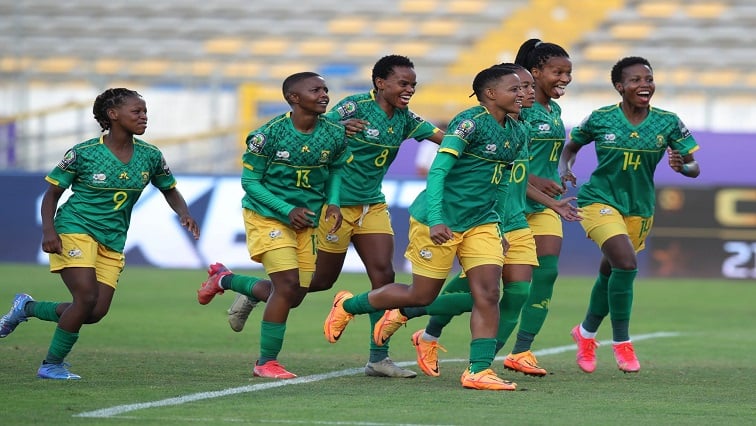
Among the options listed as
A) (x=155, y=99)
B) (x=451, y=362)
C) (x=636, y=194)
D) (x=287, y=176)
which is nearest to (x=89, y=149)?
(x=287, y=176)

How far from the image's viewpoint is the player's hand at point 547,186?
914cm

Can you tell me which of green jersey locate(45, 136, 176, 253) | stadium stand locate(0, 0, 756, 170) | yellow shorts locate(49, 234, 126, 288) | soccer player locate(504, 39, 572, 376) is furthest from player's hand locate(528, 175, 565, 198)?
stadium stand locate(0, 0, 756, 170)

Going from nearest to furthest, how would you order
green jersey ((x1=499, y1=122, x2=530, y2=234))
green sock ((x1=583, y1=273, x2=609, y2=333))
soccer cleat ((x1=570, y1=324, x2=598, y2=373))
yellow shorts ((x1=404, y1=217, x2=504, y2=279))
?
1. yellow shorts ((x1=404, y1=217, x2=504, y2=279))
2. green jersey ((x1=499, y1=122, x2=530, y2=234))
3. soccer cleat ((x1=570, y1=324, x2=598, y2=373))
4. green sock ((x1=583, y1=273, x2=609, y2=333))

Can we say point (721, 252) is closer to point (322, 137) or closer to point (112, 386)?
point (322, 137)

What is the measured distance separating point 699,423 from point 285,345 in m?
4.85

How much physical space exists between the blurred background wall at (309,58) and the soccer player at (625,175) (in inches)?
386

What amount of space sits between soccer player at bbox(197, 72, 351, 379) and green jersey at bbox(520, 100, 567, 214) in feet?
4.66

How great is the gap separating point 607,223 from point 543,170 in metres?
0.59

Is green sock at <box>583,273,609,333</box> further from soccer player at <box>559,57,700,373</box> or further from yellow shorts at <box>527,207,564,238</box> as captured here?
yellow shorts at <box>527,207,564,238</box>

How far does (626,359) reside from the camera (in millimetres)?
9297

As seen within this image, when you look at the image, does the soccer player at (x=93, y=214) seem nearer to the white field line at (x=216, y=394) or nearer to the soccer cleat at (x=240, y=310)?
the soccer cleat at (x=240, y=310)

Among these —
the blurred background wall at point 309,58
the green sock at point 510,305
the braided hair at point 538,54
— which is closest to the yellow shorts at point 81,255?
the green sock at point 510,305

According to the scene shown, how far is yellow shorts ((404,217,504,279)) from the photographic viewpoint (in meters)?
8.04

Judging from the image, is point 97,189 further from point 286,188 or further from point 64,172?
point 286,188
